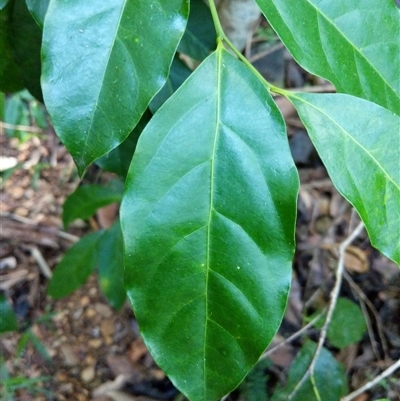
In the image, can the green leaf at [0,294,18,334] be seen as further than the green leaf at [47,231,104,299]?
No

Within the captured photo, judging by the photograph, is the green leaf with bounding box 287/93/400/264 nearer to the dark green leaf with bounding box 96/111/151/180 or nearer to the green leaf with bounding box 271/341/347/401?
the dark green leaf with bounding box 96/111/151/180

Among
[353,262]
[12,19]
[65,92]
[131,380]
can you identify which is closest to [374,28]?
[65,92]

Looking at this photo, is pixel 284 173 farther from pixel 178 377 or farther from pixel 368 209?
pixel 178 377

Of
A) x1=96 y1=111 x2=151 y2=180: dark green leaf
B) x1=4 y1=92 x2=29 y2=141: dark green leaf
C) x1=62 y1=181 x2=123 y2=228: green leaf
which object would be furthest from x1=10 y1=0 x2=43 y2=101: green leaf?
x1=4 y1=92 x2=29 y2=141: dark green leaf

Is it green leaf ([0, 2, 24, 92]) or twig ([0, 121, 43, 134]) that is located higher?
green leaf ([0, 2, 24, 92])

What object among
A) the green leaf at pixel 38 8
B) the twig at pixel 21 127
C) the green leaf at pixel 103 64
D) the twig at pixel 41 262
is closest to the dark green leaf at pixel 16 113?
the twig at pixel 21 127

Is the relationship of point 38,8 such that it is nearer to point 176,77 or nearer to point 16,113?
point 176,77

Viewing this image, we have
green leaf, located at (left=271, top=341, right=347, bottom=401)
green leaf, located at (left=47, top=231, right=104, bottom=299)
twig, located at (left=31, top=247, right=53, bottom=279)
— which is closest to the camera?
green leaf, located at (left=271, top=341, right=347, bottom=401)

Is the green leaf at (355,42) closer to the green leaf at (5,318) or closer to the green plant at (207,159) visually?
the green plant at (207,159)
